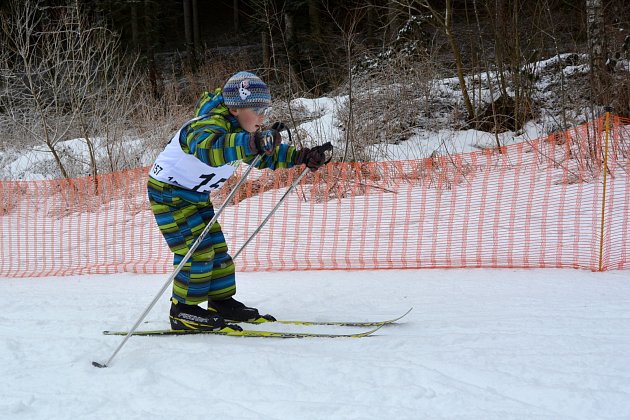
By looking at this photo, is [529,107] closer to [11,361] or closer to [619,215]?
[619,215]

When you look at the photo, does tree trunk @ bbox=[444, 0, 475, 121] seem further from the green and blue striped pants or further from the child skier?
the green and blue striped pants

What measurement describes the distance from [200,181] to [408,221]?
3418 mm

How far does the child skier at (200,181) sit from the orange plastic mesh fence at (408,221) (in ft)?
6.68

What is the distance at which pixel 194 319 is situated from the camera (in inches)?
129

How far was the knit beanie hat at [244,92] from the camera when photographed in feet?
10.1

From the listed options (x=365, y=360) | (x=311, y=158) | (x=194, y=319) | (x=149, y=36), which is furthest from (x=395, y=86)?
(x=149, y=36)

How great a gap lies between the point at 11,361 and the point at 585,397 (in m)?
2.78

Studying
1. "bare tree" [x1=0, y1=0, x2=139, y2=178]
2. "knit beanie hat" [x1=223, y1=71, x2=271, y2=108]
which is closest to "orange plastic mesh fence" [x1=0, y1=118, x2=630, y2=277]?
"bare tree" [x1=0, y1=0, x2=139, y2=178]

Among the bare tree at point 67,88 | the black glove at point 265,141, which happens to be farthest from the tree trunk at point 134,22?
the black glove at point 265,141

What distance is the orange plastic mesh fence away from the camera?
5.15 meters

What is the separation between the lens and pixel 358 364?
266cm

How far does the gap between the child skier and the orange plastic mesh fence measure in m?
2.04

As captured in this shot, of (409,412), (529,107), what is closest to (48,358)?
(409,412)

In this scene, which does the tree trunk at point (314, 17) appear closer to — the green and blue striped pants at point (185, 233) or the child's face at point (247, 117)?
the child's face at point (247, 117)
